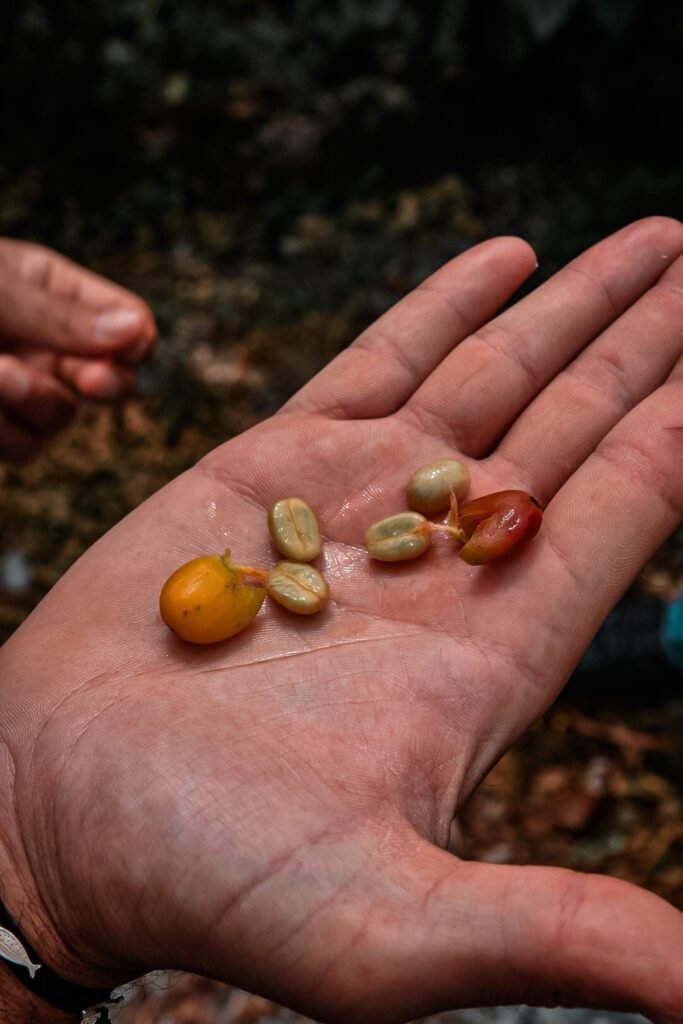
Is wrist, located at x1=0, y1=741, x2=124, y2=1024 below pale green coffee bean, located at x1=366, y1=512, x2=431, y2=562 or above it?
below

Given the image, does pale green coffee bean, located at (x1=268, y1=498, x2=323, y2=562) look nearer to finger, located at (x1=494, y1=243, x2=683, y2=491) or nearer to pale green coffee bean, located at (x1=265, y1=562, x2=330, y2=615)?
pale green coffee bean, located at (x1=265, y1=562, x2=330, y2=615)

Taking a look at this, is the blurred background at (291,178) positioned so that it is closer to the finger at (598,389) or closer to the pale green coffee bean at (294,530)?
the finger at (598,389)

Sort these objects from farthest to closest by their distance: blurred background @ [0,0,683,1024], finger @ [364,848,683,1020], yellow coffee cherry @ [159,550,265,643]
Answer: blurred background @ [0,0,683,1024], yellow coffee cherry @ [159,550,265,643], finger @ [364,848,683,1020]

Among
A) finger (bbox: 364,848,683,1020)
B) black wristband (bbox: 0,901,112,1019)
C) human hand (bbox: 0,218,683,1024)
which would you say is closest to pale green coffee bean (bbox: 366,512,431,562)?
human hand (bbox: 0,218,683,1024)

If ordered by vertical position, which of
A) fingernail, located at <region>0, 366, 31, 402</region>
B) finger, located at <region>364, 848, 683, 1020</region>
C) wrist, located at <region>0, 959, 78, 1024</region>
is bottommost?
wrist, located at <region>0, 959, 78, 1024</region>

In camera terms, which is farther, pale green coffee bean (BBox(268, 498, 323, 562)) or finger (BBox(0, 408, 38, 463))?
finger (BBox(0, 408, 38, 463))

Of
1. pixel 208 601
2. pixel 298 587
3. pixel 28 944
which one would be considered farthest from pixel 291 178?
pixel 28 944

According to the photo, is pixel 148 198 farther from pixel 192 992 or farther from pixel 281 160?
pixel 192 992
